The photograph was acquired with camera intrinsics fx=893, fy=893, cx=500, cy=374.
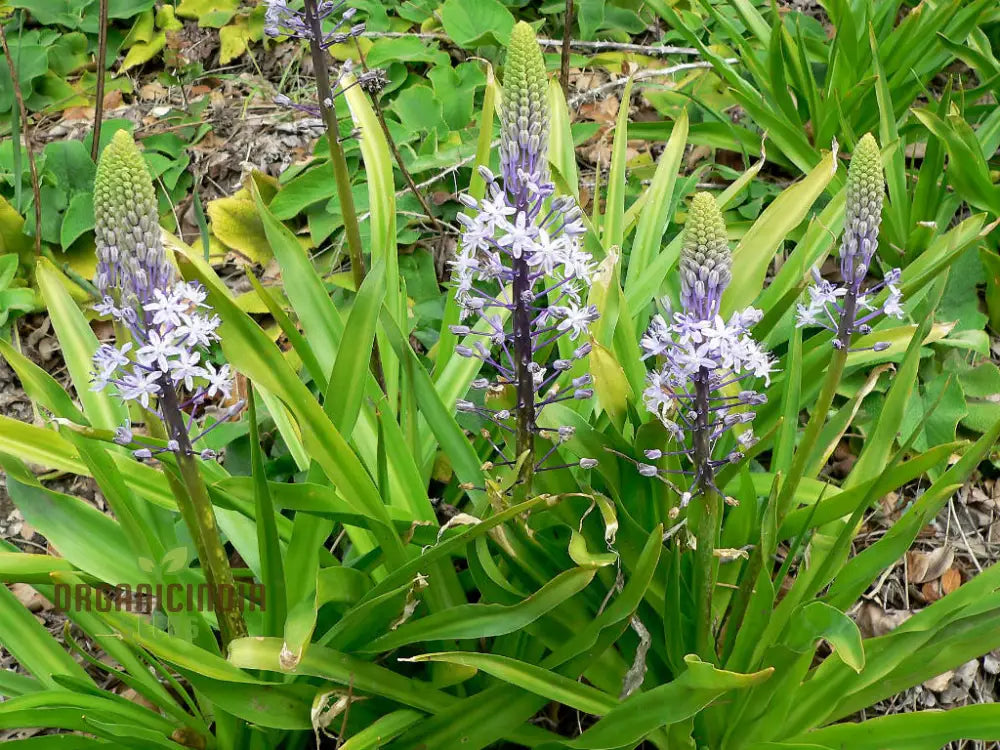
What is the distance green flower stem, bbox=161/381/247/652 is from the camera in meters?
1.97

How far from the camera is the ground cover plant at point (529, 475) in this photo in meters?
2.02

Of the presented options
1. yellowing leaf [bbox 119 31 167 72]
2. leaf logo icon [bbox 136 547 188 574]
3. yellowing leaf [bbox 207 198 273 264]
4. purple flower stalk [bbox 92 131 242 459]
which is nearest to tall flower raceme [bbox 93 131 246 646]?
purple flower stalk [bbox 92 131 242 459]

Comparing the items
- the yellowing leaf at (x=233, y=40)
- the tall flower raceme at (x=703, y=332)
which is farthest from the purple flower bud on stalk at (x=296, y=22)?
the yellowing leaf at (x=233, y=40)

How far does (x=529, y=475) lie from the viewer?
7.54ft

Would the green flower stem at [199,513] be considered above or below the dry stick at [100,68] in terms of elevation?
below

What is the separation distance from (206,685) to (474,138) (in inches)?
119

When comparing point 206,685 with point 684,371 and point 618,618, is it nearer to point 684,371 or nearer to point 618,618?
point 618,618

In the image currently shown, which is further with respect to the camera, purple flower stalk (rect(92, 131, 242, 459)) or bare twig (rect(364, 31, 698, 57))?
bare twig (rect(364, 31, 698, 57))

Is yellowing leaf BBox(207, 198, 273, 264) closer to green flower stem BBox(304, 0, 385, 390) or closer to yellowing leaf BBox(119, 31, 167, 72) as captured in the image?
green flower stem BBox(304, 0, 385, 390)

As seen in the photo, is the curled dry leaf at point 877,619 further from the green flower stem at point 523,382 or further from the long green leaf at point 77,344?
the long green leaf at point 77,344

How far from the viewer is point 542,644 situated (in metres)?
2.56

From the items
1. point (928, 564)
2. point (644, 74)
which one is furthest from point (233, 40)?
point (928, 564)

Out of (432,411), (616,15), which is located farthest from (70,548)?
(616,15)

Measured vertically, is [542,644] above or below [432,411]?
below
